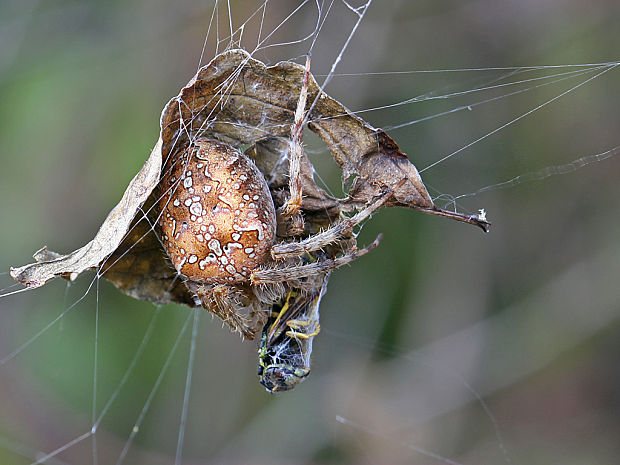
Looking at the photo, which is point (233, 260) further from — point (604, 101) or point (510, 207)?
point (604, 101)

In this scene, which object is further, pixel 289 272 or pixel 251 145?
pixel 251 145

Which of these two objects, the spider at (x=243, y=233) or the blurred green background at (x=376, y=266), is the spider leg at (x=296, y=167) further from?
the blurred green background at (x=376, y=266)

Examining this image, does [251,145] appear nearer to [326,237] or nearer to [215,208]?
[215,208]

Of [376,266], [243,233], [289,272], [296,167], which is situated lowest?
[376,266]

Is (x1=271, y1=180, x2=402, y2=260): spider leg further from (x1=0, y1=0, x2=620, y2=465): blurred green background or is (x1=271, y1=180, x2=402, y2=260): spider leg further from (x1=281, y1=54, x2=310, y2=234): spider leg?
(x1=0, y1=0, x2=620, y2=465): blurred green background

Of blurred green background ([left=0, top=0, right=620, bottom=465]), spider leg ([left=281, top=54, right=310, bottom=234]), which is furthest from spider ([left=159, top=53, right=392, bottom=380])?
blurred green background ([left=0, top=0, right=620, bottom=465])

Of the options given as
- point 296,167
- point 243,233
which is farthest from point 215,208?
point 296,167
